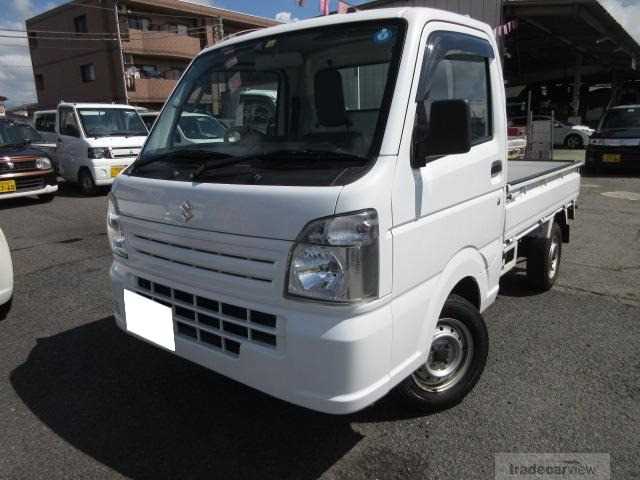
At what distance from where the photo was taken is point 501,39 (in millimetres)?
13219

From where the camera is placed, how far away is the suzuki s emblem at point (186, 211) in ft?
7.23

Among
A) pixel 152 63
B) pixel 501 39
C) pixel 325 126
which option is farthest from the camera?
pixel 152 63

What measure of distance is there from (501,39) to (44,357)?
13.4m

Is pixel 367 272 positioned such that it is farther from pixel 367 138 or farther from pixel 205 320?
pixel 205 320

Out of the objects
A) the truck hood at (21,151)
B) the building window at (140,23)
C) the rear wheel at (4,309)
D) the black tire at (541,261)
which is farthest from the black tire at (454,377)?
the building window at (140,23)

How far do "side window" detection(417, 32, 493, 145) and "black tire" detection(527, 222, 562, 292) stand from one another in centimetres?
164

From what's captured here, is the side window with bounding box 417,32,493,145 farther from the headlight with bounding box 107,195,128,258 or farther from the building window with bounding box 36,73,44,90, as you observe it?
the building window with bounding box 36,73,44,90

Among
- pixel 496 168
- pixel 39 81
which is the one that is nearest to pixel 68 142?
pixel 496 168

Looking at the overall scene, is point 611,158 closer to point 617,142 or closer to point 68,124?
point 617,142

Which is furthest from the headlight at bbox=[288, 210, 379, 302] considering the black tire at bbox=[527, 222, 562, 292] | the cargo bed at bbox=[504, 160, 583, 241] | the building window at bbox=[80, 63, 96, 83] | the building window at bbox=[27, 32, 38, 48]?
the building window at bbox=[27, 32, 38, 48]

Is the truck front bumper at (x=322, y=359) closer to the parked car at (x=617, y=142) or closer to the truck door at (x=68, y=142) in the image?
the truck door at (x=68, y=142)

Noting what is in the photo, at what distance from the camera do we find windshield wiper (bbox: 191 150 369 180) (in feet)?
6.93

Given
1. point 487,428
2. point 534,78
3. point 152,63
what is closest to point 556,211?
point 487,428

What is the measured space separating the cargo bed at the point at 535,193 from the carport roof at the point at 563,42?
11.0 meters
